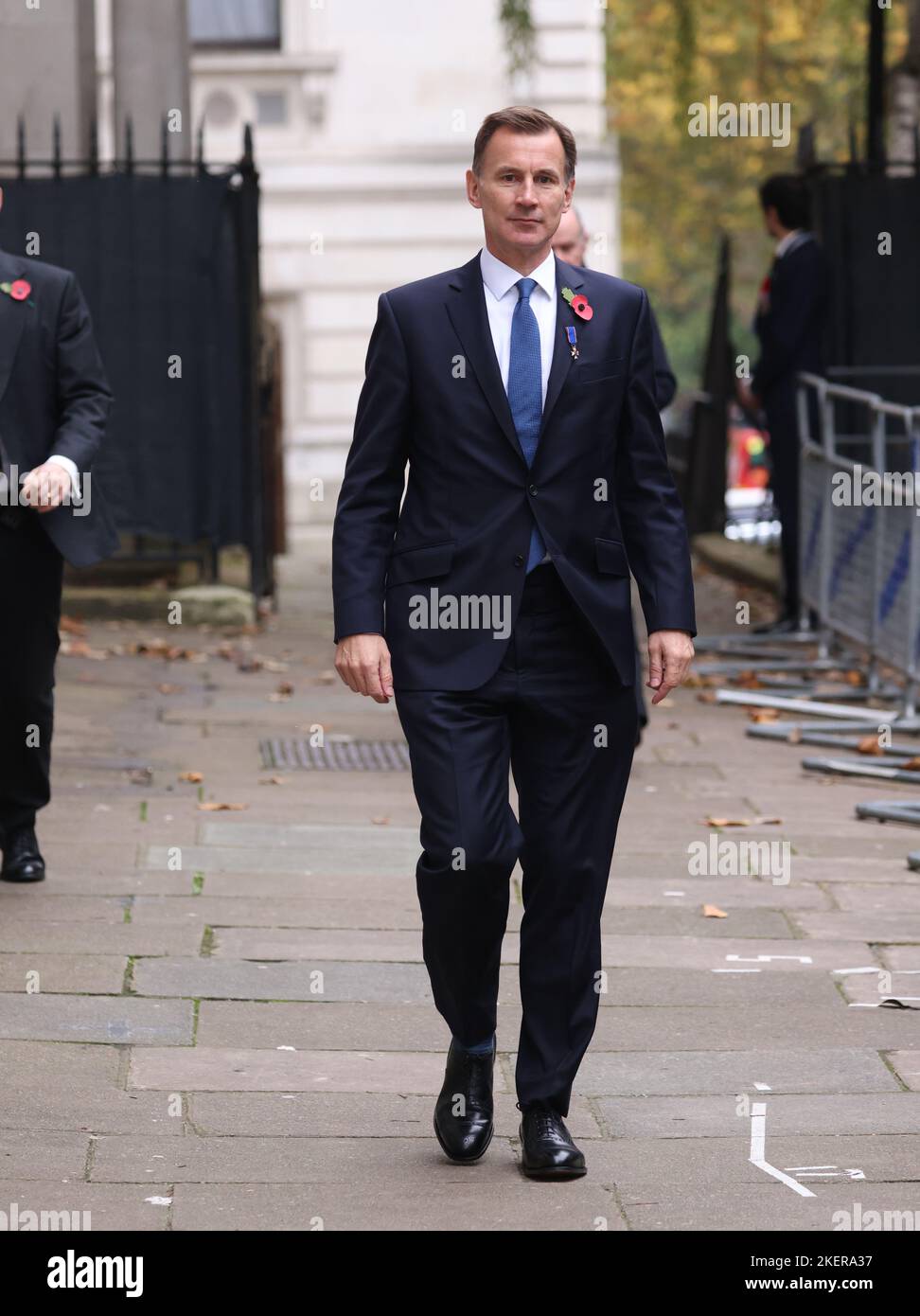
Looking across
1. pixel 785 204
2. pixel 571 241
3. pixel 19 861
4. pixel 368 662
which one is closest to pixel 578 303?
pixel 368 662

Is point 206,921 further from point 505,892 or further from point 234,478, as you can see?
point 234,478

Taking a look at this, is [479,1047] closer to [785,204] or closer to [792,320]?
[792,320]

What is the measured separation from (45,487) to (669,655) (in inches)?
91.7

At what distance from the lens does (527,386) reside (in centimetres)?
437

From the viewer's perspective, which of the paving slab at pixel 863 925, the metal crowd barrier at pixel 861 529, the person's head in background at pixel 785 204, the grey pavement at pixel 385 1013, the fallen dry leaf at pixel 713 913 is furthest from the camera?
the person's head in background at pixel 785 204

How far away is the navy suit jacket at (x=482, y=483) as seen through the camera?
171 inches

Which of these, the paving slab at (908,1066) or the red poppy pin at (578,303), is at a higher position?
the red poppy pin at (578,303)

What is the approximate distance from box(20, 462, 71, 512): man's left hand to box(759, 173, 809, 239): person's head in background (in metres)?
6.71

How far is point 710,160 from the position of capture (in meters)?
37.0

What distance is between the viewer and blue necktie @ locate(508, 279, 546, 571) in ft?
14.3

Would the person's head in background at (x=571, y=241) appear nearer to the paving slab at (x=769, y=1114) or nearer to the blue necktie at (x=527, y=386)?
the blue necktie at (x=527, y=386)

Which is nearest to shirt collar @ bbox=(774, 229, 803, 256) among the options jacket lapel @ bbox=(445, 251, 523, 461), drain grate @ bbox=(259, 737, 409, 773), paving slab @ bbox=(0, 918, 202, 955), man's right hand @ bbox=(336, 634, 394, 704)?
drain grate @ bbox=(259, 737, 409, 773)

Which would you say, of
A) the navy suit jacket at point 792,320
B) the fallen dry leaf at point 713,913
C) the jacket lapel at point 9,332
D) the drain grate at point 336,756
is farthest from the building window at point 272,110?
the fallen dry leaf at point 713,913

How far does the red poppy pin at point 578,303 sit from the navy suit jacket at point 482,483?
13 mm
